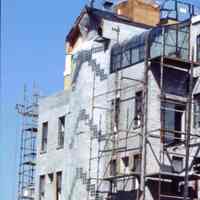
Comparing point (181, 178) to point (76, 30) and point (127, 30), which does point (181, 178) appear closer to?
point (127, 30)

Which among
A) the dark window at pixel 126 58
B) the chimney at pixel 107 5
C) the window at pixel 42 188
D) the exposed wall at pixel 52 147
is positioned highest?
the chimney at pixel 107 5

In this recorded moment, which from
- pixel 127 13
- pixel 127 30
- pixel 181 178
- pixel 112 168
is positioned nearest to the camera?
pixel 181 178

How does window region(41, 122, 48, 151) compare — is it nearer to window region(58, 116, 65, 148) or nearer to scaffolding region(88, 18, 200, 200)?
window region(58, 116, 65, 148)

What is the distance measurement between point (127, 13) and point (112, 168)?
10.4m

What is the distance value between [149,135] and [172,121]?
1.85 m

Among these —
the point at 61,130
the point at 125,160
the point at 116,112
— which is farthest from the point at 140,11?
the point at 125,160

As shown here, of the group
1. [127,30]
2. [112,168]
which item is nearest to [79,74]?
[127,30]

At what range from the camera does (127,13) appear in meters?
45.9

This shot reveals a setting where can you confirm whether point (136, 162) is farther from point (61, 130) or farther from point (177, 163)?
point (61, 130)

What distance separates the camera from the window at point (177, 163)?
3672cm

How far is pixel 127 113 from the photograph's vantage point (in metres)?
38.7

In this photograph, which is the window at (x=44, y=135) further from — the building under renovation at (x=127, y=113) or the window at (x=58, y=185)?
the window at (x=58, y=185)

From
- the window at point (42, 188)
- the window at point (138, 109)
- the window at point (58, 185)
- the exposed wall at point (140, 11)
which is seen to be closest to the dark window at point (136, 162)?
the window at point (138, 109)

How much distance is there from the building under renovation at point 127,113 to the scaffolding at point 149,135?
4 cm
